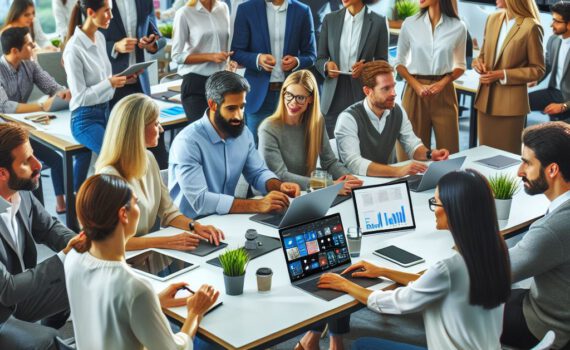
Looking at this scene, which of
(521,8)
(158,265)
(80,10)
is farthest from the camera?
(521,8)

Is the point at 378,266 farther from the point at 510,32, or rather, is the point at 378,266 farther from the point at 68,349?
the point at 510,32

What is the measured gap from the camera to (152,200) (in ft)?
13.2

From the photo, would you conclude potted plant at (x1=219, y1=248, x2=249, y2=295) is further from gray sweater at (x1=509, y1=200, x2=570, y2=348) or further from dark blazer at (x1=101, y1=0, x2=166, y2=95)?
dark blazer at (x1=101, y1=0, x2=166, y2=95)

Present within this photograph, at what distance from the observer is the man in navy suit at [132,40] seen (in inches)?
231

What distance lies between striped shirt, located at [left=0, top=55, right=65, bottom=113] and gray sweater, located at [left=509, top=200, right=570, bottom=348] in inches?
152

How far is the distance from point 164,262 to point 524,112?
3521 millimetres

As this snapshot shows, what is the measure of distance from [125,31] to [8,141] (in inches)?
104

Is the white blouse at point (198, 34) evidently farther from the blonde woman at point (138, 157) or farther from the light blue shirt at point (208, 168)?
the blonde woman at point (138, 157)

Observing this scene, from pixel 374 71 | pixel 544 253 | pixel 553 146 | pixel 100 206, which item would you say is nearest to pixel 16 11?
pixel 374 71

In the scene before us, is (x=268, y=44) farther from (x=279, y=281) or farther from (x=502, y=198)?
(x=279, y=281)

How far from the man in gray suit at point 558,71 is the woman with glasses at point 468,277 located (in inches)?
142

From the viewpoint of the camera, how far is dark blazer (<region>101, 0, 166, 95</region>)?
19.5 ft

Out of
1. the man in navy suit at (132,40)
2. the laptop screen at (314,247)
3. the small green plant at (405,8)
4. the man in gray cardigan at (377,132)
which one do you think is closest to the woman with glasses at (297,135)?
the man in gray cardigan at (377,132)

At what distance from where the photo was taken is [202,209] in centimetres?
415
